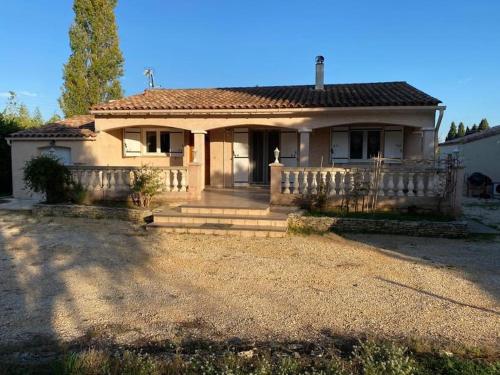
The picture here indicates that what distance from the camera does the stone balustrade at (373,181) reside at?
8.99 m

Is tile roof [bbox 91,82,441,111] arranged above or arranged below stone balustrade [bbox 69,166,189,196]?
above

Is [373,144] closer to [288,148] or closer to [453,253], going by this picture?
[288,148]

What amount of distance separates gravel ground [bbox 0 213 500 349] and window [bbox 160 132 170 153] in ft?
22.2

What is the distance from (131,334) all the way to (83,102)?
85.1 ft

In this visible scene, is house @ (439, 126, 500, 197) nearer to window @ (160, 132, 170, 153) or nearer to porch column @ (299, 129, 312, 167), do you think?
porch column @ (299, 129, 312, 167)

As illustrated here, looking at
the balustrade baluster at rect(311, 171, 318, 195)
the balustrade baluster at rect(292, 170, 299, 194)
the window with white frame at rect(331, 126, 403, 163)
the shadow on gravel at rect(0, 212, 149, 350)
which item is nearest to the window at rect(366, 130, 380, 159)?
the window with white frame at rect(331, 126, 403, 163)

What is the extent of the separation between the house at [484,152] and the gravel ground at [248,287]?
574 inches

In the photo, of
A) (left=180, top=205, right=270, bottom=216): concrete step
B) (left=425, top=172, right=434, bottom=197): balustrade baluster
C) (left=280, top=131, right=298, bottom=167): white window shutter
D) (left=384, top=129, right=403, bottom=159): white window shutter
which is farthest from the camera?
(left=280, top=131, right=298, bottom=167): white window shutter

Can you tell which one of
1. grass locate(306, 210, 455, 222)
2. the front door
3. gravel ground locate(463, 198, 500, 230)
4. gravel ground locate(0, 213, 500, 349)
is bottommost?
gravel ground locate(0, 213, 500, 349)

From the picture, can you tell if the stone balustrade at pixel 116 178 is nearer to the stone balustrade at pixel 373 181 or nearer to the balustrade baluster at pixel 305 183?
the stone balustrade at pixel 373 181

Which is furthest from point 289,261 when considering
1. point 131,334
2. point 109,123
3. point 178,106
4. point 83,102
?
point 83,102

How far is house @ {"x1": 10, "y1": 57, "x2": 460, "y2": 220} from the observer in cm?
1018

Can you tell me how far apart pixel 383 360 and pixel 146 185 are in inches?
313

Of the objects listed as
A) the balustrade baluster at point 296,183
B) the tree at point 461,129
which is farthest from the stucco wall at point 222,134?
the tree at point 461,129
